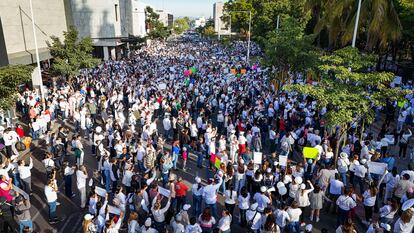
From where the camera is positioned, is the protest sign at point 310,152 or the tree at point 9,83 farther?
the tree at point 9,83

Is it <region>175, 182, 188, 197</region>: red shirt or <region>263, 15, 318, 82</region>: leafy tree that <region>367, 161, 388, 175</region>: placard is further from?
<region>263, 15, 318, 82</region>: leafy tree

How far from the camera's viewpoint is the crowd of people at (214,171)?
7.58m

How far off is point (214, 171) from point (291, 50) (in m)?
11.6

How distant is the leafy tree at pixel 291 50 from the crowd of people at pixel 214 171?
267 centimetres

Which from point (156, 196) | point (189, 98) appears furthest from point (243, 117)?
point (156, 196)

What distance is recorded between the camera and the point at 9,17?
24.0 metres

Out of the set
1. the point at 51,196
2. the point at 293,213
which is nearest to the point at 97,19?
the point at 51,196

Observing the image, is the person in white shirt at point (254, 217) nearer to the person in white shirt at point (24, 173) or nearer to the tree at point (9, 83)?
the person in white shirt at point (24, 173)

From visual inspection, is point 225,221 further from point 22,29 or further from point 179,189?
point 22,29

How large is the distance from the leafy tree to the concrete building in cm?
1746

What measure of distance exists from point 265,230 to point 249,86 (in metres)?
16.3

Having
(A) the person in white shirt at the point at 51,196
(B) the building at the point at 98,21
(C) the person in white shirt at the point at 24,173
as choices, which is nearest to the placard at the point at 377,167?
(A) the person in white shirt at the point at 51,196

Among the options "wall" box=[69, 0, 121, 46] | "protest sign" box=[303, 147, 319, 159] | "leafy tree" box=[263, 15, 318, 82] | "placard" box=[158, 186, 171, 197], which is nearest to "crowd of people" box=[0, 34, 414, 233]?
"placard" box=[158, 186, 171, 197]

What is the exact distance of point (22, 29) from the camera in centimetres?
2569
